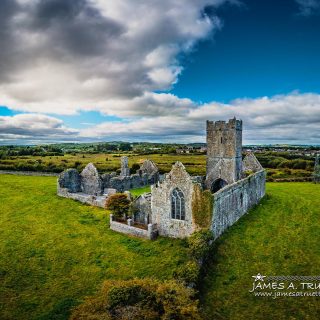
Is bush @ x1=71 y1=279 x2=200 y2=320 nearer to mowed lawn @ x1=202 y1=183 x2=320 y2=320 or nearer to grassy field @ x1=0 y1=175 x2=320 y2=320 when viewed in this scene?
grassy field @ x1=0 y1=175 x2=320 y2=320

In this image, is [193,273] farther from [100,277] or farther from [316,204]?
[316,204]

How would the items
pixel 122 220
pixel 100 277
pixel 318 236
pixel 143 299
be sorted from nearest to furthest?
1. pixel 143 299
2. pixel 100 277
3. pixel 318 236
4. pixel 122 220

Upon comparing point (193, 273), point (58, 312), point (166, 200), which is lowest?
point (58, 312)

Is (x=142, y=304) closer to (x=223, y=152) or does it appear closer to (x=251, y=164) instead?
(x=223, y=152)

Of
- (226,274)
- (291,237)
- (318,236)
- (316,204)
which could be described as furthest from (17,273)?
(316,204)

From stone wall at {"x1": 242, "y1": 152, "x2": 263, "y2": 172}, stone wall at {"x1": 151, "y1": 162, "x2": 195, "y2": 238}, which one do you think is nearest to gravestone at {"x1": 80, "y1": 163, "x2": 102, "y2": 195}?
stone wall at {"x1": 151, "y1": 162, "x2": 195, "y2": 238}

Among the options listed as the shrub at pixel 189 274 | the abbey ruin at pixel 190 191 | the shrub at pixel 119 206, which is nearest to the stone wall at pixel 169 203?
the abbey ruin at pixel 190 191

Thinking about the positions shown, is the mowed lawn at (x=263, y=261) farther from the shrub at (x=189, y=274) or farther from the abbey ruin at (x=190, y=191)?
the abbey ruin at (x=190, y=191)
